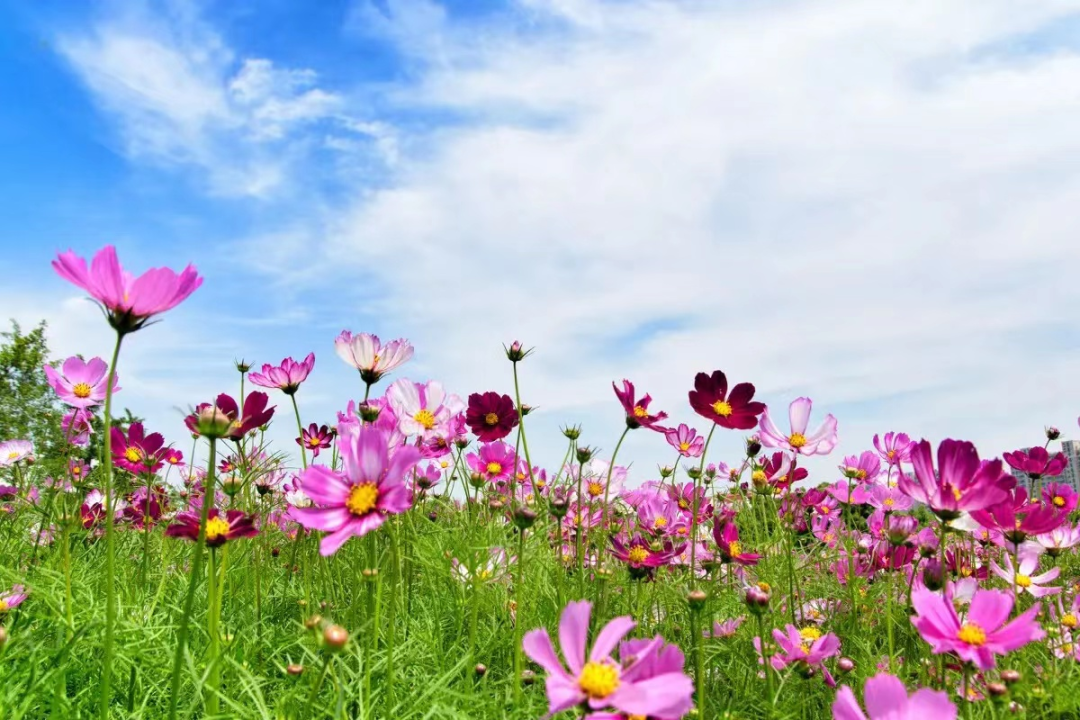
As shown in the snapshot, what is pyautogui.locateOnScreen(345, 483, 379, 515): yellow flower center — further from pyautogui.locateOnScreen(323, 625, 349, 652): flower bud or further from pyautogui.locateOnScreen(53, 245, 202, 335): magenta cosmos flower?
pyautogui.locateOnScreen(53, 245, 202, 335): magenta cosmos flower

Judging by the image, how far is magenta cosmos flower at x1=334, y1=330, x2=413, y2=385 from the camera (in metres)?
1.92

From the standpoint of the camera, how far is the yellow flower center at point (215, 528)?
1.37 m

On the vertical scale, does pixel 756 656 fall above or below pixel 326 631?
below

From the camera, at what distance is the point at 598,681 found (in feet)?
2.94

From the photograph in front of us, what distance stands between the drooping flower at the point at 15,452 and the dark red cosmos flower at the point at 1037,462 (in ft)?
13.2

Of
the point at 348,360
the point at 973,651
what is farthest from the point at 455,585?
the point at 973,651

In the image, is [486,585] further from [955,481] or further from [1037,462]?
[1037,462]

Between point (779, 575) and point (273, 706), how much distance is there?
1.74m

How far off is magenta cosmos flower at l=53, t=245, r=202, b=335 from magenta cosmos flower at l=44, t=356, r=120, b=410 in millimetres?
1305

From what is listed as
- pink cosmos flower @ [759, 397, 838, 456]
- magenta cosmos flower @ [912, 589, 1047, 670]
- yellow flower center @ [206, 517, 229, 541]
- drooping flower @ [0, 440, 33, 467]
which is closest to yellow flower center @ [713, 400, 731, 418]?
pink cosmos flower @ [759, 397, 838, 456]

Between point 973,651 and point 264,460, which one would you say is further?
point 264,460

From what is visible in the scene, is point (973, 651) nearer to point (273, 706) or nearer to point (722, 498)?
point (273, 706)

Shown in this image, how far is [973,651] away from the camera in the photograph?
3.69 ft

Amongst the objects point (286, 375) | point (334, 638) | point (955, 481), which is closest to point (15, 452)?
point (286, 375)
